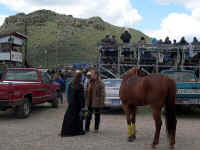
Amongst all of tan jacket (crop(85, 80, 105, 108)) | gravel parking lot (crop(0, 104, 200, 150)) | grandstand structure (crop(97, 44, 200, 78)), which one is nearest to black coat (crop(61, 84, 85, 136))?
gravel parking lot (crop(0, 104, 200, 150))

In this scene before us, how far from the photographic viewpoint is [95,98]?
7.06m

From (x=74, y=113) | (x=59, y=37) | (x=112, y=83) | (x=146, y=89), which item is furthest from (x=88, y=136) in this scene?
(x=59, y=37)

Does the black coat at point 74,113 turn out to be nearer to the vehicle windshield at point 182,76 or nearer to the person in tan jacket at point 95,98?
the person in tan jacket at point 95,98

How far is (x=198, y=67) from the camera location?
14539 millimetres

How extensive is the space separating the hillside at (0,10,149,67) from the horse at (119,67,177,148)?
4398 cm

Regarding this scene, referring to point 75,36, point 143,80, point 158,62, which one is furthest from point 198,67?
point 75,36

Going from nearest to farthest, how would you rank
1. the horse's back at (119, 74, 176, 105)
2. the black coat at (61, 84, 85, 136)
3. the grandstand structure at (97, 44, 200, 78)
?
1. the horse's back at (119, 74, 176, 105)
2. the black coat at (61, 84, 85, 136)
3. the grandstand structure at (97, 44, 200, 78)

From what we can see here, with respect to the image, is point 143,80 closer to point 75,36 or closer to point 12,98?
point 12,98

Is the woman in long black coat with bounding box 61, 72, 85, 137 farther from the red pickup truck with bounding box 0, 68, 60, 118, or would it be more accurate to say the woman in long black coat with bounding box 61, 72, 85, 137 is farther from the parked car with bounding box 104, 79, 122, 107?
the parked car with bounding box 104, 79, 122, 107

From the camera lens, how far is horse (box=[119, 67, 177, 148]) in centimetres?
557

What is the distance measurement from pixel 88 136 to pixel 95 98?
1.03 m

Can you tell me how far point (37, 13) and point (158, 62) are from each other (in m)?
111

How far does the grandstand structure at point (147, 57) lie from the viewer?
14523 mm

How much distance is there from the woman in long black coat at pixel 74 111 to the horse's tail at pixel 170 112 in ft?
7.35
